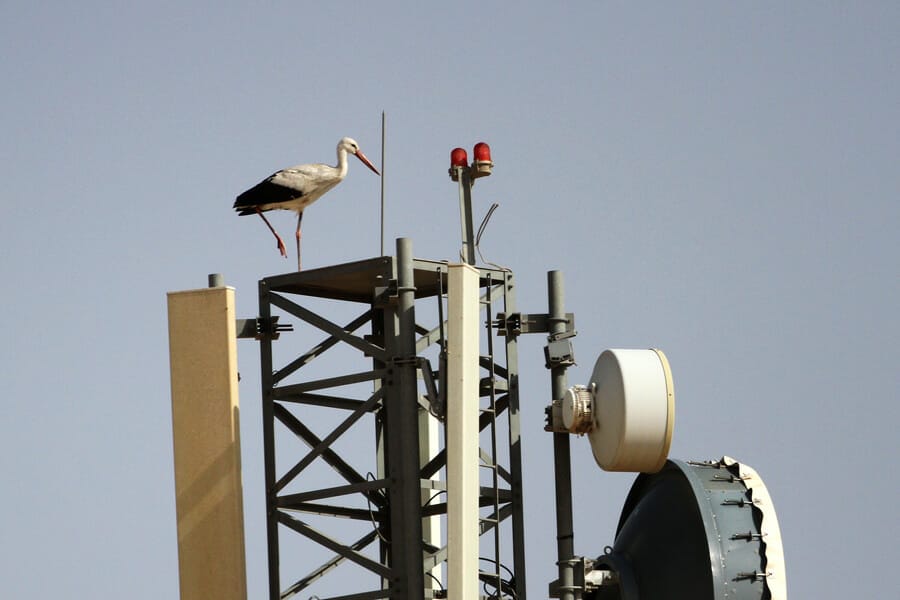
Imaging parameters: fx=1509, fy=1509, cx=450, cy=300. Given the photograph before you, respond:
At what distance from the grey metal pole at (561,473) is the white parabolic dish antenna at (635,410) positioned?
2.32 ft

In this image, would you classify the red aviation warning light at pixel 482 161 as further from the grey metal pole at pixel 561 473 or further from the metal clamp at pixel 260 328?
the metal clamp at pixel 260 328

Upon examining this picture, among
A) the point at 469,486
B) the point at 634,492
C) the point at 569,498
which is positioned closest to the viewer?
the point at 469,486

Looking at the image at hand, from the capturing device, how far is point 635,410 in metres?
16.9

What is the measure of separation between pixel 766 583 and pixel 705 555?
0.75 metres

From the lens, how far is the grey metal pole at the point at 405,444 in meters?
16.7

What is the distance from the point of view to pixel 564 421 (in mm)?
17750

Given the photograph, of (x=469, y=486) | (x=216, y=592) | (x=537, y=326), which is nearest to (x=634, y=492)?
(x=537, y=326)

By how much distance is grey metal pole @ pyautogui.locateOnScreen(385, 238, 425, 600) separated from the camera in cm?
1673

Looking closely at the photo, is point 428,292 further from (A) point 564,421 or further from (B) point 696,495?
(B) point 696,495

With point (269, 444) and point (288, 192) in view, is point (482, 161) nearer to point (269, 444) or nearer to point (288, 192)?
point (288, 192)

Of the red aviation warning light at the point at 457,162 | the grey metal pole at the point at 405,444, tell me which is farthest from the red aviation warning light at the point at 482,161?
the grey metal pole at the point at 405,444

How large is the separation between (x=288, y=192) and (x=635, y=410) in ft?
17.0

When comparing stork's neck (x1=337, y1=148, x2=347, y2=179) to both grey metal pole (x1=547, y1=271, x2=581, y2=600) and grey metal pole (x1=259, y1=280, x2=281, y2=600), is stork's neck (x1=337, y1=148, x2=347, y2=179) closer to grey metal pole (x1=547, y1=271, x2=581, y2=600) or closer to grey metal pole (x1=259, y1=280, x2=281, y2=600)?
grey metal pole (x1=259, y1=280, x2=281, y2=600)

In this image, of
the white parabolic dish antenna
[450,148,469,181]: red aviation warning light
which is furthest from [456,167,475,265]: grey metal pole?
the white parabolic dish antenna
